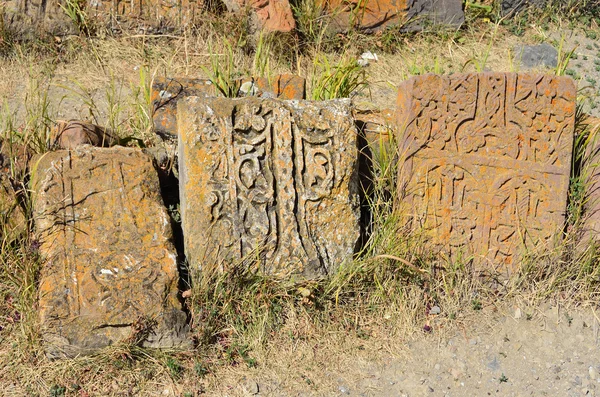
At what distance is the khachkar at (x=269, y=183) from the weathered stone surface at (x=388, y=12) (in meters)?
1.94

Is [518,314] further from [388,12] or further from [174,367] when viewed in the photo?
[388,12]

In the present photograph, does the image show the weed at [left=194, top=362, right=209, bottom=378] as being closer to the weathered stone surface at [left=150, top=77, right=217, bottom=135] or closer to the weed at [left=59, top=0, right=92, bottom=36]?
the weathered stone surface at [left=150, top=77, right=217, bottom=135]

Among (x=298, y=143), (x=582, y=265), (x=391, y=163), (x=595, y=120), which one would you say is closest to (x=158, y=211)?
(x=298, y=143)

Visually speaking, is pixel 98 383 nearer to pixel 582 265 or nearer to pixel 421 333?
pixel 421 333

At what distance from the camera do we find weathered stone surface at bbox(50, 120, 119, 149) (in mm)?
4363

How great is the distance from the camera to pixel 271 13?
229 inches

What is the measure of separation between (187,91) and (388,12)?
2.02 m

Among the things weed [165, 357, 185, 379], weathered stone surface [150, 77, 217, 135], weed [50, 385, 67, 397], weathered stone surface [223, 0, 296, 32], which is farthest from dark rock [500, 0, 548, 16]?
weed [50, 385, 67, 397]

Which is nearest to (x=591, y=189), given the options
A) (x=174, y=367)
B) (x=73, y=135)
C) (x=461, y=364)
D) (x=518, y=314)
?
(x=518, y=314)

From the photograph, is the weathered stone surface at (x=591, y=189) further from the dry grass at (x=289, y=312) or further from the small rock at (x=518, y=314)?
the small rock at (x=518, y=314)

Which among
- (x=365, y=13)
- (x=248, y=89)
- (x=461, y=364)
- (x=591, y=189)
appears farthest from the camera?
(x=365, y=13)

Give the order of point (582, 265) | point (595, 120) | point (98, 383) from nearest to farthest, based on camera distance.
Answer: point (98, 383), point (582, 265), point (595, 120)

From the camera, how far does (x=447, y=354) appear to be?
4059 mm

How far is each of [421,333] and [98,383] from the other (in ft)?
4.89
